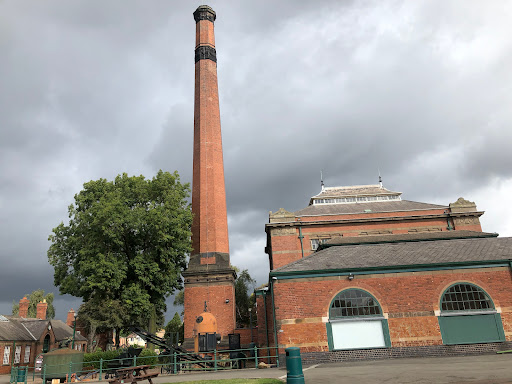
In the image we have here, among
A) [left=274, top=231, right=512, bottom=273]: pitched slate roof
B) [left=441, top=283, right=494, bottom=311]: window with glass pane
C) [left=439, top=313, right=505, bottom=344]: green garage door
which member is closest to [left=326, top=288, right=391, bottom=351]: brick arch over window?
[left=274, top=231, right=512, bottom=273]: pitched slate roof

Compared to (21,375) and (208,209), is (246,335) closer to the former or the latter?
(208,209)

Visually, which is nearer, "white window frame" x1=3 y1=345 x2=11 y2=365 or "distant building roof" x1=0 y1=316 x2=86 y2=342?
"white window frame" x1=3 y1=345 x2=11 y2=365

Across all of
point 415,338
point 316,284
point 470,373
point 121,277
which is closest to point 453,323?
point 415,338

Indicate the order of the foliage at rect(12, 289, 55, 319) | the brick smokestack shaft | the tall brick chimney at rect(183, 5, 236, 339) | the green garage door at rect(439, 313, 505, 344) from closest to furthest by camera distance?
the green garage door at rect(439, 313, 505, 344) < the tall brick chimney at rect(183, 5, 236, 339) < the brick smokestack shaft < the foliage at rect(12, 289, 55, 319)

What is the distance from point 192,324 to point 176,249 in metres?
5.56

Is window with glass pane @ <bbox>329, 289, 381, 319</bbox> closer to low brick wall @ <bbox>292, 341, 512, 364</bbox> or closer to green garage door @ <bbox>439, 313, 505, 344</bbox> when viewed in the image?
low brick wall @ <bbox>292, 341, 512, 364</bbox>

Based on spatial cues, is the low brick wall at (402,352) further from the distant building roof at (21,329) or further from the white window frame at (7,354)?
the distant building roof at (21,329)

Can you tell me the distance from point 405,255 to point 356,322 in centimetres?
451

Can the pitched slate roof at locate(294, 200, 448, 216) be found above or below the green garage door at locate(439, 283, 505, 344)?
above

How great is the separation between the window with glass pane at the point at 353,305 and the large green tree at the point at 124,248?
13.6m

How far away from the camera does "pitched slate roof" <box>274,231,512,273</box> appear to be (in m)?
17.8

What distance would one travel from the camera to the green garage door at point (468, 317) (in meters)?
16.7

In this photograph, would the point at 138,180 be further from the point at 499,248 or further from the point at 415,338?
the point at 499,248

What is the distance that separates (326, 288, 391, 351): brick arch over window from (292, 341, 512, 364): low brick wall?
0.83 feet
